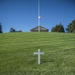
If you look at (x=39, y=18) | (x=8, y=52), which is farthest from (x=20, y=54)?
(x=39, y=18)

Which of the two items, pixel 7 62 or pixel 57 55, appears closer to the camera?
pixel 7 62

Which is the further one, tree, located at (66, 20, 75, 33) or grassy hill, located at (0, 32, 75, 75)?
tree, located at (66, 20, 75, 33)

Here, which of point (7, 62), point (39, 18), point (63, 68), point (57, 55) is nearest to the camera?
point (63, 68)

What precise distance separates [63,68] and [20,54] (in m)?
4.32

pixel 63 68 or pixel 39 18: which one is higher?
pixel 39 18

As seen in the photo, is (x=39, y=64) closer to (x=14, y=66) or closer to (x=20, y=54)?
(x=14, y=66)

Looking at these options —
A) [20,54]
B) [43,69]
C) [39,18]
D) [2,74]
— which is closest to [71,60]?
[43,69]

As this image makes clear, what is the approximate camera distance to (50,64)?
14398 millimetres

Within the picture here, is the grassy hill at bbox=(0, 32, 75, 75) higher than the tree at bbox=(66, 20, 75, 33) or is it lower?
lower

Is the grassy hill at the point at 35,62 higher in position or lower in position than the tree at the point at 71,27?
lower

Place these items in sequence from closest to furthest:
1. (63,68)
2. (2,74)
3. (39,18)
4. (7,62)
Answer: (2,74) → (63,68) → (7,62) → (39,18)

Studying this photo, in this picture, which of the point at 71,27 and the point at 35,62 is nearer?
the point at 35,62

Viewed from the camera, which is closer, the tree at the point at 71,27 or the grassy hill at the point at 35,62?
the grassy hill at the point at 35,62

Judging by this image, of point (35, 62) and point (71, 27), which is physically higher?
point (71, 27)
